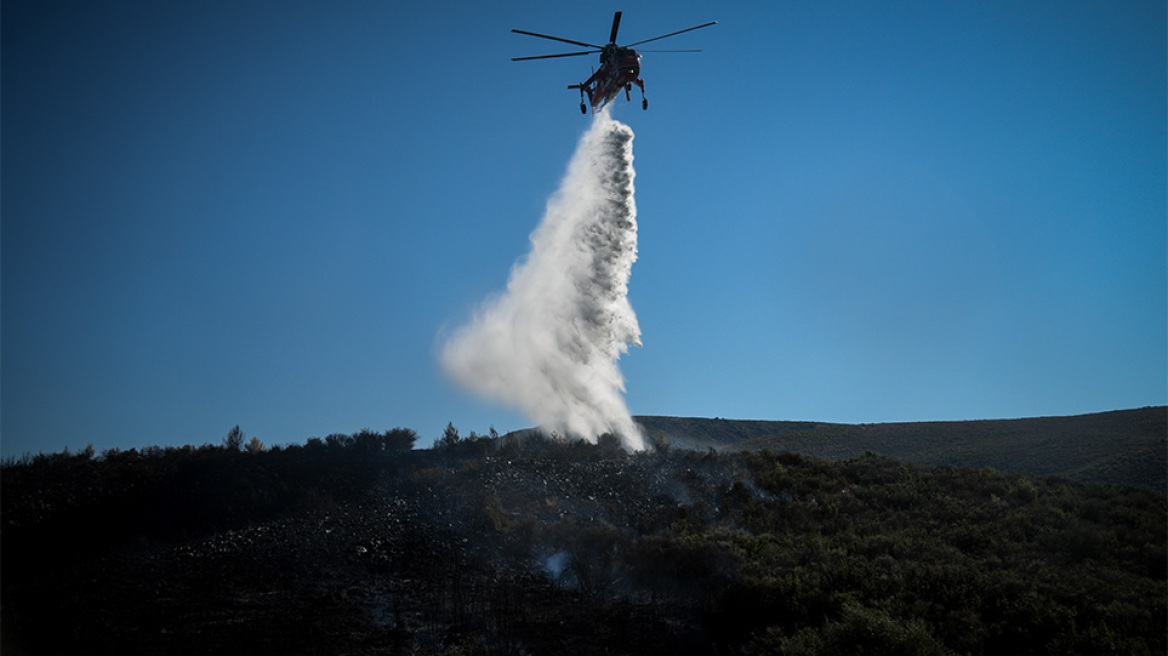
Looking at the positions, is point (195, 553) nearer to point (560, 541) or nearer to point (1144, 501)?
point (560, 541)

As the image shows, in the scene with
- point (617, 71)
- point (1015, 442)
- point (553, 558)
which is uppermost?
point (617, 71)

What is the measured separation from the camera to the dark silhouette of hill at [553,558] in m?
16.0

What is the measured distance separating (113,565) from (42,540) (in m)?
3.73

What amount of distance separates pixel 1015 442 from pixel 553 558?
1492 inches

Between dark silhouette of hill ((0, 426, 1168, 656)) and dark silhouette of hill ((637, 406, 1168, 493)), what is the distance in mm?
9467

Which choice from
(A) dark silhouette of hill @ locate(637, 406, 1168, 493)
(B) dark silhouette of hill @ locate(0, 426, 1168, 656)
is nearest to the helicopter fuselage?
(B) dark silhouette of hill @ locate(0, 426, 1168, 656)

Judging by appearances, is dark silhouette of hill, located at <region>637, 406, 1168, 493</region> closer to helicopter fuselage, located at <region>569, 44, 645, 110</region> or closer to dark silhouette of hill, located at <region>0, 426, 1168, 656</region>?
dark silhouette of hill, located at <region>0, 426, 1168, 656</region>

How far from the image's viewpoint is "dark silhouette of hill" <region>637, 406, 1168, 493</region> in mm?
35594

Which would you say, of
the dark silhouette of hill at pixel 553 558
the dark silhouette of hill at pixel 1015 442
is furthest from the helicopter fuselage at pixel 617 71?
the dark silhouette of hill at pixel 1015 442

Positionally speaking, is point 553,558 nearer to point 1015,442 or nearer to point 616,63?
point 616,63

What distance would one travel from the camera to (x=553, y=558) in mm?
22312

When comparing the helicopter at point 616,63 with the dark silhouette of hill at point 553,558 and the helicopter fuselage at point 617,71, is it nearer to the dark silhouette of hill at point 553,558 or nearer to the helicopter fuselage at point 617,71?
the helicopter fuselage at point 617,71

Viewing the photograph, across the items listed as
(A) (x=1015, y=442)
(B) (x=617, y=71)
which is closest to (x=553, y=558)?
(B) (x=617, y=71)

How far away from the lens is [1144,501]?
2470 cm
